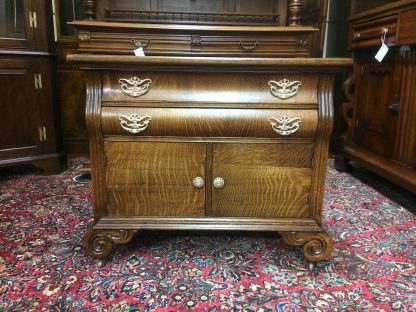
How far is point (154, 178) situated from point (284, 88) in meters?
0.53

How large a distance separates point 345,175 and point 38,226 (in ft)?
6.25

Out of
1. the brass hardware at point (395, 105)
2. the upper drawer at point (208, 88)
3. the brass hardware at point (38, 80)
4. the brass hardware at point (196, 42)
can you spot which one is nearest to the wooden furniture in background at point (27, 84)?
the brass hardware at point (38, 80)

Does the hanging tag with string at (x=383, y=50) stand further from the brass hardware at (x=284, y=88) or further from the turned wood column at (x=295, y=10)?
the brass hardware at (x=284, y=88)

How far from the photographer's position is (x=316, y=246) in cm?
126

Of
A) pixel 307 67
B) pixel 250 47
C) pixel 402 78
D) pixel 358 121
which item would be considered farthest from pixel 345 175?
pixel 307 67

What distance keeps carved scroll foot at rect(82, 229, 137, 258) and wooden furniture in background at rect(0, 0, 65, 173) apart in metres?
1.30

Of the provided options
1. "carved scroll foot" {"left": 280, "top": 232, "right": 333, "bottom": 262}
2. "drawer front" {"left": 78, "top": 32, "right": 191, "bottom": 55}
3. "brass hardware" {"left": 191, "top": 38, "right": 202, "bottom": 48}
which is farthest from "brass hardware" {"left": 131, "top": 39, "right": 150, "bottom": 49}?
"carved scroll foot" {"left": 280, "top": 232, "right": 333, "bottom": 262}

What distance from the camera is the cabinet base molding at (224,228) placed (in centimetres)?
124

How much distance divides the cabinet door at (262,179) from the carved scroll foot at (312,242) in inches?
2.7

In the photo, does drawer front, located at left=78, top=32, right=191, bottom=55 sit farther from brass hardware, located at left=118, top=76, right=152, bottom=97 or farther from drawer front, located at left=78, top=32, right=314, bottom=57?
brass hardware, located at left=118, top=76, right=152, bottom=97

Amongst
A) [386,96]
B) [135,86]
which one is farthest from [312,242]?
[386,96]

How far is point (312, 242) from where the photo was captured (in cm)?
125

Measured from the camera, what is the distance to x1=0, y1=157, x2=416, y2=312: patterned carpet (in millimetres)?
1086

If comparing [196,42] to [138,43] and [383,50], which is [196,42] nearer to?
[138,43]
